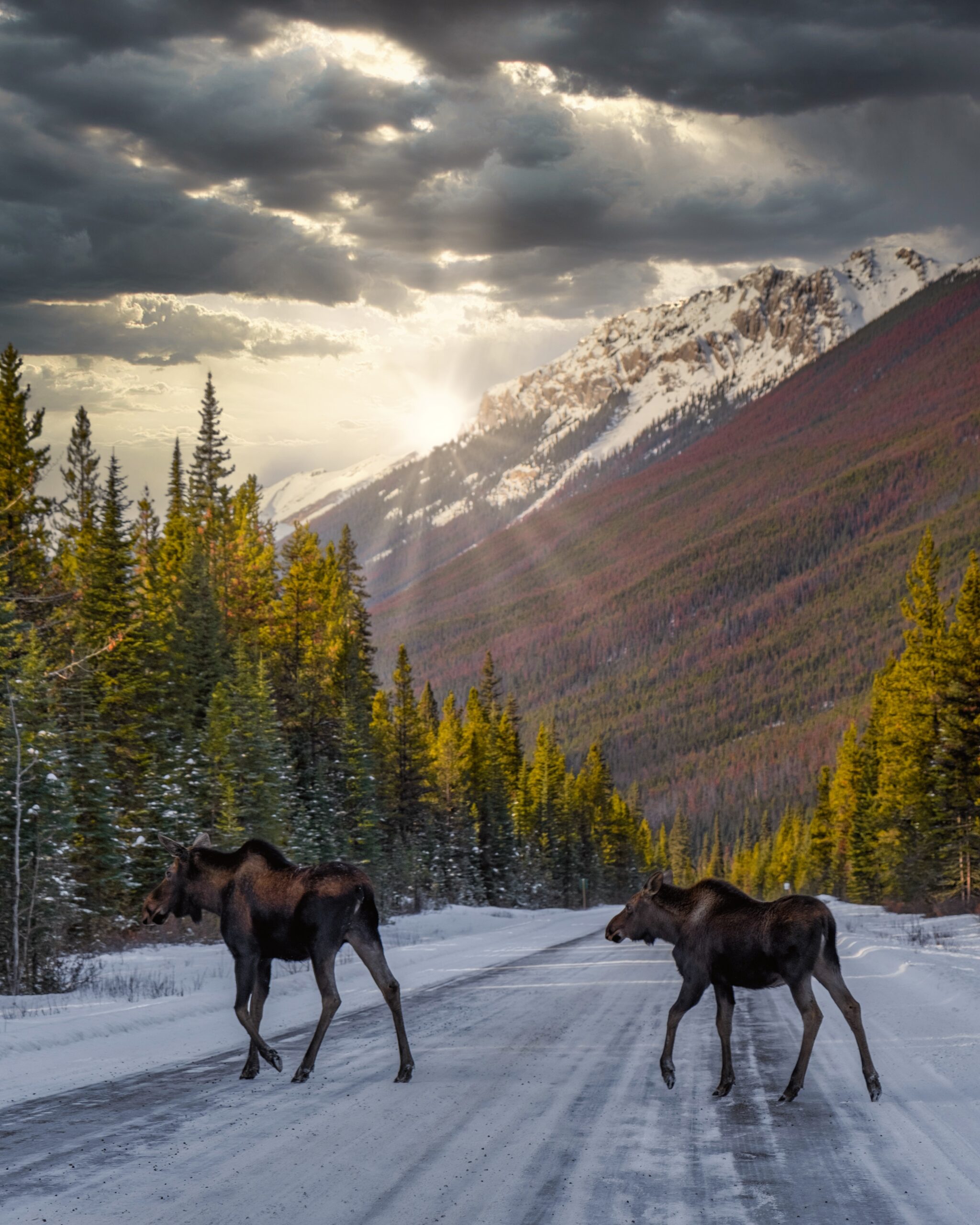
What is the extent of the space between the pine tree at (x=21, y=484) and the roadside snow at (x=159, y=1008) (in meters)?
14.5

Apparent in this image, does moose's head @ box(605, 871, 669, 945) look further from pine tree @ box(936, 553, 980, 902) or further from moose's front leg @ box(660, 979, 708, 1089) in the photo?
pine tree @ box(936, 553, 980, 902)

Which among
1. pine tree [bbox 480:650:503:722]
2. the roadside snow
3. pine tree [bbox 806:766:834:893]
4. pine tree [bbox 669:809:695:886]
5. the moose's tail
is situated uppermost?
pine tree [bbox 480:650:503:722]

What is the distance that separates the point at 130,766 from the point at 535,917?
1050 inches

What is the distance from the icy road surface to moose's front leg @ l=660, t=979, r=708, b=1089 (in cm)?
14

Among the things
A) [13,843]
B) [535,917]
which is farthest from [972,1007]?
[535,917]

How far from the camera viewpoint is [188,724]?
38.1 meters

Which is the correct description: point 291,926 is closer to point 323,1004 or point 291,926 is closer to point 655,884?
point 323,1004

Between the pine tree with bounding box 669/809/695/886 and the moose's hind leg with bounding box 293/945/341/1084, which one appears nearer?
the moose's hind leg with bounding box 293/945/341/1084

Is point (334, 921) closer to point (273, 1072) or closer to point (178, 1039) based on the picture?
point (273, 1072)

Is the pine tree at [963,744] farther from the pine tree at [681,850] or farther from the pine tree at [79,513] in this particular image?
the pine tree at [681,850]

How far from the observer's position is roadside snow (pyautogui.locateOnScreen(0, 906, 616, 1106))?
34.1 ft

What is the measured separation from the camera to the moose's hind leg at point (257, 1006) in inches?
369

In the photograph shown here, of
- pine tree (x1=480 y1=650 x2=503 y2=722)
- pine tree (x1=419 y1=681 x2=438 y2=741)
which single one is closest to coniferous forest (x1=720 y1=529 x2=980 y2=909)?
pine tree (x1=419 y1=681 x2=438 y2=741)

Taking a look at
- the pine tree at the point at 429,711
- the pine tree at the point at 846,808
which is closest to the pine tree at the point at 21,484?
the pine tree at the point at 429,711
